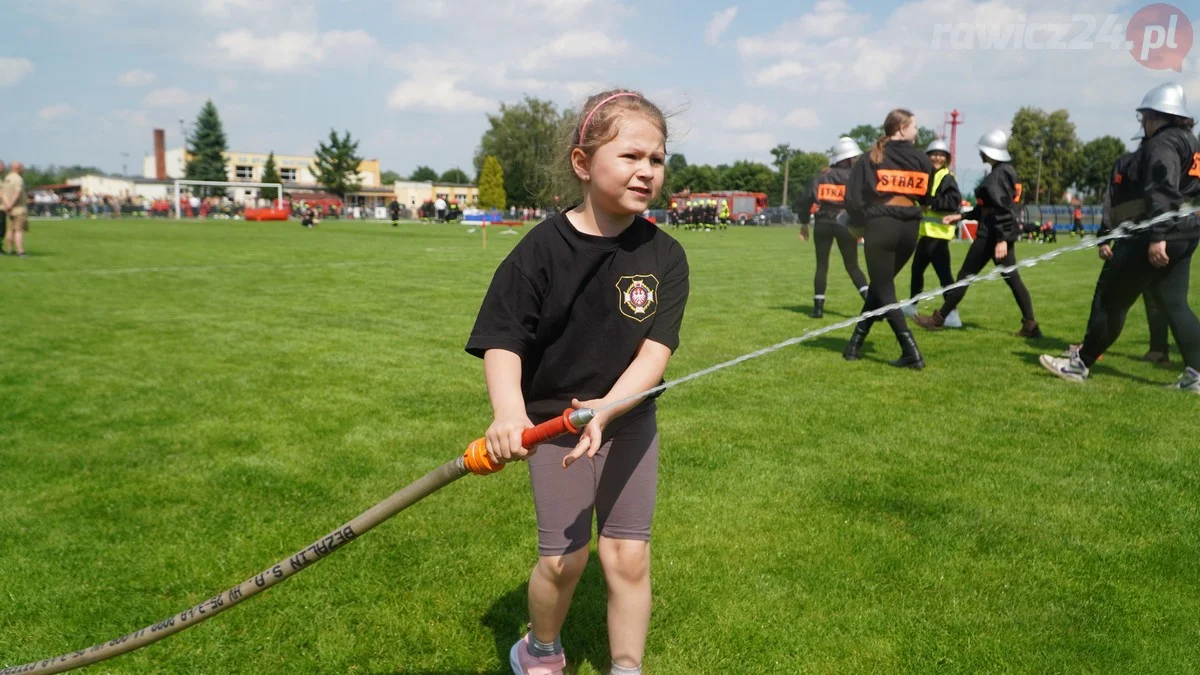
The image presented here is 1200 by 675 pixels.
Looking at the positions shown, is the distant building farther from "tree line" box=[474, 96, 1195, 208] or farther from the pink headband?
the pink headband

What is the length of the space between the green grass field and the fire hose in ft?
2.55

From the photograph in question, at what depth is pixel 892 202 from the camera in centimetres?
848

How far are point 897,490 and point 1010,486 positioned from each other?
0.71 meters

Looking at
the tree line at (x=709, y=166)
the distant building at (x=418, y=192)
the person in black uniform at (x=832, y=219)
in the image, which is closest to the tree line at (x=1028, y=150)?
the tree line at (x=709, y=166)

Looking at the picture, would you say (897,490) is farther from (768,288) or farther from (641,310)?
(768,288)

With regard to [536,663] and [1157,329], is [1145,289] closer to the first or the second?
[1157,329]

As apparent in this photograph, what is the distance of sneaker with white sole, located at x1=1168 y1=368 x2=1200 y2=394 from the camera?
7297mm

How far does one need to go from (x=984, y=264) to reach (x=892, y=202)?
3.18 meters

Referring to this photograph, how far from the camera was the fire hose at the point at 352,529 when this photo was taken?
2.27 m

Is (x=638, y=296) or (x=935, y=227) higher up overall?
(x=935, y=227)

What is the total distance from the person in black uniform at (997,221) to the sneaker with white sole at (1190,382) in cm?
291

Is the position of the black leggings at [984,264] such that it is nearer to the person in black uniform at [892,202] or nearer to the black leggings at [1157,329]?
the black leggings at [1157,329]

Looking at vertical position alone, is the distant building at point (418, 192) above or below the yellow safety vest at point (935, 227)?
above

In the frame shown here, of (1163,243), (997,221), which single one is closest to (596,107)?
(1163,243)
